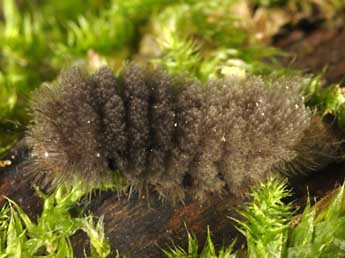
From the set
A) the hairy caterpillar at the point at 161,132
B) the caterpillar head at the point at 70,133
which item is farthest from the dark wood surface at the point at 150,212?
the caterpillar head at the point at 70,133

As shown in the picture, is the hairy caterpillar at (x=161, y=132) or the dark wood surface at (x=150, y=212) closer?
the hairy caterpillar at (x=161, y=132)

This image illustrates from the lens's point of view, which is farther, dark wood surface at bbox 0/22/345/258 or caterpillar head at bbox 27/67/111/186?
dark wood surface at bbox 0/22/345/258

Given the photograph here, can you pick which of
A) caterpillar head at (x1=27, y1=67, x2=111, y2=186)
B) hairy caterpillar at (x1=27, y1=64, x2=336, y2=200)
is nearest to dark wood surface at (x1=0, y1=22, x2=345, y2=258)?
hairy caterpillar at (x1=27, y1=64, x2=336, y2=200)

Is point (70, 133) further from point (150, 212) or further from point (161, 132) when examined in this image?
point (150, 212)

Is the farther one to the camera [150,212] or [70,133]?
[150,212]

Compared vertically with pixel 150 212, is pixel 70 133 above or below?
above

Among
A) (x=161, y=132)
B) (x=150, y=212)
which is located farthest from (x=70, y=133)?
(x=150, y=212)

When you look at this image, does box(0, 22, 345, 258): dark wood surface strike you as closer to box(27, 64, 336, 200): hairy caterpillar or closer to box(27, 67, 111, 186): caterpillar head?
box(27, 64, 336, 200): hairy caterpillar

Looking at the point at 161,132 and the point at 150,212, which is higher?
the point at 161,132

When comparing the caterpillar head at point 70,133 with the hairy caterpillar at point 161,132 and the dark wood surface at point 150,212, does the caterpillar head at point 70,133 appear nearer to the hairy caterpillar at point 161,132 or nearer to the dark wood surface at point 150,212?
the hairy caterpillar at point 161,132
